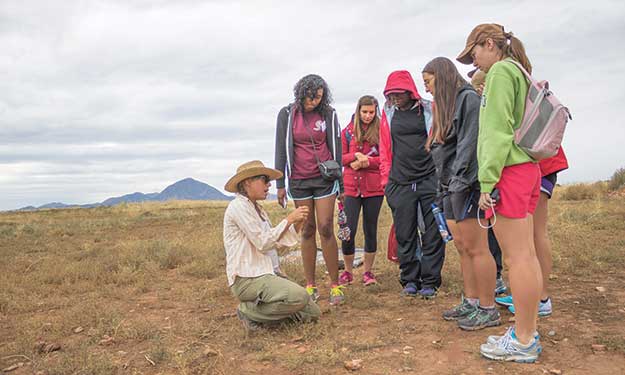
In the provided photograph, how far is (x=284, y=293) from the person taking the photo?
13.3 ft

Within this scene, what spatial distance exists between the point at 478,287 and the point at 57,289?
5131 millimetres

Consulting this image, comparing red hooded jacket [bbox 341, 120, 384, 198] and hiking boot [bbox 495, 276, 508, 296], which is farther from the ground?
red hooded jacket [bbox 341, 120, 384, 198]

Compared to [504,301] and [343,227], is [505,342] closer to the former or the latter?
[504,301]

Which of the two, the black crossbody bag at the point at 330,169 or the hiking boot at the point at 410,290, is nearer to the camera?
the black crossbody bag at the point at 330,169

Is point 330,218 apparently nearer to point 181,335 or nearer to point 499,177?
point 181,335

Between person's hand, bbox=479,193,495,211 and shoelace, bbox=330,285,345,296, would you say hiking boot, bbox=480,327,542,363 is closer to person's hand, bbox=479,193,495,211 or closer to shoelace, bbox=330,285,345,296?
person's hand, bbox=479,193,495,211

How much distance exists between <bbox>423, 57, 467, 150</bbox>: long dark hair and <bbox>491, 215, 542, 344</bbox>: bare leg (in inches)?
46.1

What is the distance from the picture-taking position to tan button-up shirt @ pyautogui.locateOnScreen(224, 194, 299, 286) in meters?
4.06

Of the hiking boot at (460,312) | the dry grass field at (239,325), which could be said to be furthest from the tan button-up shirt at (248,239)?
the hiking boot at (460,312)

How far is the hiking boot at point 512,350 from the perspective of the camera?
121 inches

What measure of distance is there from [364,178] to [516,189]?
8.59 ft

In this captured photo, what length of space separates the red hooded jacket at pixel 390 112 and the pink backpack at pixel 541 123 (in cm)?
185

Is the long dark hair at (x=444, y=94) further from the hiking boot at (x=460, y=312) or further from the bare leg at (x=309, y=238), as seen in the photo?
the bare leg at (x=309, y=238)

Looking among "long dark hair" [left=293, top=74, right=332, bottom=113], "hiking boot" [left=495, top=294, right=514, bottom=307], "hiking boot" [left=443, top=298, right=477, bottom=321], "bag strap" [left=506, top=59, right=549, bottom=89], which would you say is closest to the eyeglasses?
"long dark hair" [left=293, top=74, right=332, bottom=113]
